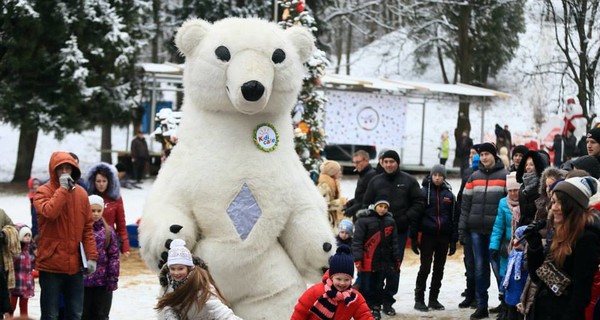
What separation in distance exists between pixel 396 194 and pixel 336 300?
14.1ft

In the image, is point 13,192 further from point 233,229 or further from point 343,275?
point 343,275

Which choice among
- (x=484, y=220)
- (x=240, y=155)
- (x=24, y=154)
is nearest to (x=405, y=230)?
(x=484, y=220)

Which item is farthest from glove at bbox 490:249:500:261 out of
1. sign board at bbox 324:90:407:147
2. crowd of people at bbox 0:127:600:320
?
sign board at bbox 324:90:407:147

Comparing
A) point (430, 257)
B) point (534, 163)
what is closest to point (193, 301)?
point (534, 163)

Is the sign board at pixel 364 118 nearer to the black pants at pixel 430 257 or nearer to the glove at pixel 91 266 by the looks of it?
the black pants at pixel 430 257

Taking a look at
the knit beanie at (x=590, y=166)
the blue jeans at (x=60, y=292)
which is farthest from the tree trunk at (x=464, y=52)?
the blue jeans at (x=60, y=292)

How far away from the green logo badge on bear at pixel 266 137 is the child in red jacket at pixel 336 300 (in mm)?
1602

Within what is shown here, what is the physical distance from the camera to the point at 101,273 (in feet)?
28.0

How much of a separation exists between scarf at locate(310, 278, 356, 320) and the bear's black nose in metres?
1.69

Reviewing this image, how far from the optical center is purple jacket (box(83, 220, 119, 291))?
27.9ft

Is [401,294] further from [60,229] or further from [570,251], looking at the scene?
[570,251]

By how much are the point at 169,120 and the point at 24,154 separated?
1153cm

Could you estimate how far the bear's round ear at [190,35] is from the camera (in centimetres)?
773

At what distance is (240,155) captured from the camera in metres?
7.52
